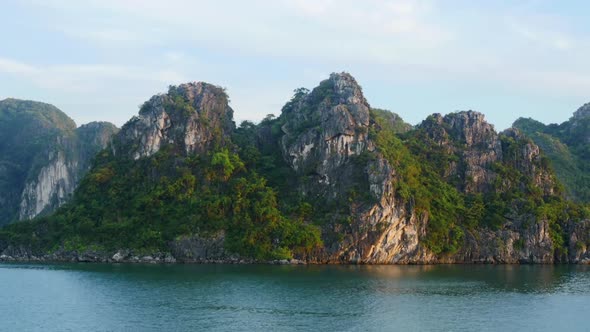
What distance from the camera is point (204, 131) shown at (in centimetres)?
9662

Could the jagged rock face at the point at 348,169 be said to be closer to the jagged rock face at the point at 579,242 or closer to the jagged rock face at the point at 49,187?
the jagged rock face at the point at 579,242

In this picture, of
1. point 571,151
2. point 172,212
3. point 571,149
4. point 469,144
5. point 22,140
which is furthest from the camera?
point 22,140

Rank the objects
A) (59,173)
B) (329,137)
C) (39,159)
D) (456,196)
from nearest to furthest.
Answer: (329,137) < (456,196) < (59,173) < (39,159)

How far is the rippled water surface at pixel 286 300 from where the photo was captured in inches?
1489

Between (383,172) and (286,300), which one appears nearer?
(286,300)

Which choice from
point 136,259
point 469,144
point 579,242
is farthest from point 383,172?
point 136,259

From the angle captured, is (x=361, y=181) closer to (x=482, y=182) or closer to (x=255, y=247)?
(x=255, y=247)

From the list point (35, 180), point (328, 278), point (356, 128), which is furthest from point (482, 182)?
point (35, 180)

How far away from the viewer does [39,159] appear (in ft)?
484

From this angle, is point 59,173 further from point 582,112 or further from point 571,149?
point 582,112

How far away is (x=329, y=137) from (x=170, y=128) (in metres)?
24.7

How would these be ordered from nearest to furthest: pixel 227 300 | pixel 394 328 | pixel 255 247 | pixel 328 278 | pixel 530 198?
pixel 394 328 < pixel 227 300 < pixel 328 278 < pixel 255 247 < pixel 530 198

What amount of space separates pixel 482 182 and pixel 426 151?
951 centimetres

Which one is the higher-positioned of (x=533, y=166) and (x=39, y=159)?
(x=39, y=159)
